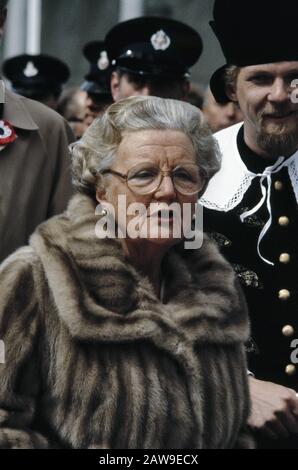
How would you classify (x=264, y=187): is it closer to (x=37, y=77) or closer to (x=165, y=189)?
(x=165, y=189)

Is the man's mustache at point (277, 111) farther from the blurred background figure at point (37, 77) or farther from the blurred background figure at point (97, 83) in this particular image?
the blurred background figure at point (37, 77)

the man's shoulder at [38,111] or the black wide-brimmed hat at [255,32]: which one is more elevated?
the black wide-brimmed hat at [255,32]

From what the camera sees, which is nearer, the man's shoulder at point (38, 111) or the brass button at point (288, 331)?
the brass button at point (288, 331)

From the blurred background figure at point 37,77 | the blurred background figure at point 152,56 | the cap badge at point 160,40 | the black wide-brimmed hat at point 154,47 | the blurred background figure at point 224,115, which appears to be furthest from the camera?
the blurred background figure at point 37,77

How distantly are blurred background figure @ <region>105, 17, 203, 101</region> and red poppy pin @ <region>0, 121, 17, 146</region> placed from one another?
1.37m

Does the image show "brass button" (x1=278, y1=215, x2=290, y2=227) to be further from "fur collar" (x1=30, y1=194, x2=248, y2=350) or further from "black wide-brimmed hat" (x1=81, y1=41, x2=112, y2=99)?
"black wide-brimmed hat" (x1=81, y1=41, x2=112, y2=99)

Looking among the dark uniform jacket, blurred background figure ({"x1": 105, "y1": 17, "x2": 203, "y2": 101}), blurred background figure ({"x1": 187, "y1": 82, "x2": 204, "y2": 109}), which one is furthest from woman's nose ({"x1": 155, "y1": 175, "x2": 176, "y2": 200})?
blurred background figure ({"x1": 187, "y1": 82, "x2": 204, "y2": 109})

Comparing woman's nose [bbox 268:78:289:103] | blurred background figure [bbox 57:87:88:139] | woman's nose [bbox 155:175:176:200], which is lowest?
blurred background figure [bbox 57:87:88:139]

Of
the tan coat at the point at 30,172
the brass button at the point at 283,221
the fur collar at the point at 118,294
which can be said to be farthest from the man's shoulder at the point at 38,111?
the brass button at the point at 283,221

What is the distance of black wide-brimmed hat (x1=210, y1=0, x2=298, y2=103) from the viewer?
166 inches

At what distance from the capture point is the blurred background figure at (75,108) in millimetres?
7102

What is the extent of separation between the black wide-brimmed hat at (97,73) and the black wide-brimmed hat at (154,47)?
1.39 ft

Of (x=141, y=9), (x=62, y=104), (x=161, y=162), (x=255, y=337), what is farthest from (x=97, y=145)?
(x=141, y=9)

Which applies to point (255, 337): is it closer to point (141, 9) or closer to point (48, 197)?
point (48, 197)
